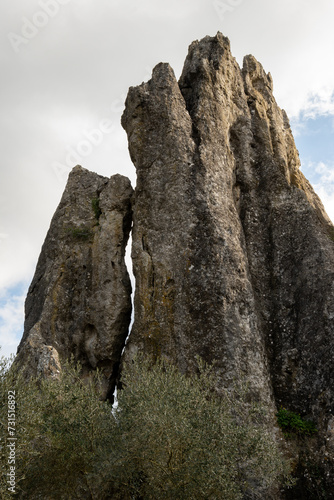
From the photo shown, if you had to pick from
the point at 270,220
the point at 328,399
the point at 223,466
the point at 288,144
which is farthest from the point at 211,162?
the point at 223,466

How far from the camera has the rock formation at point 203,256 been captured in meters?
19.0

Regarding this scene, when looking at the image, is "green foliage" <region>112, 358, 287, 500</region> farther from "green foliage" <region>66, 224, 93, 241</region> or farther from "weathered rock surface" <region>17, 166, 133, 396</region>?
"green foliage" <region>66, 224, 93, 241</region>

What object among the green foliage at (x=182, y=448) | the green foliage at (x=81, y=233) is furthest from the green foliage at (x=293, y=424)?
the green foliage at (x=81, y=233)

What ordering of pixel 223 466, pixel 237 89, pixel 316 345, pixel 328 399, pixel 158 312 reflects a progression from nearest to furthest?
pixel 223 466
pixel 328 399
pixel 316 345
pixel 158 312
pixel 237 89

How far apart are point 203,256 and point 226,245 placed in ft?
3.72

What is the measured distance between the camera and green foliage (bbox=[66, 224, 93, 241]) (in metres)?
25.7

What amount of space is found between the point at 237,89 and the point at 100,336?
16316 mm

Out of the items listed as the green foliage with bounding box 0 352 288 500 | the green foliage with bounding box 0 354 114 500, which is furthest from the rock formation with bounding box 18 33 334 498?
the green foliage with bounding box 0 354 114 500

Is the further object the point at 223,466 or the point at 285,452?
the point at 285,452

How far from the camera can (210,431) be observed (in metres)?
13.9

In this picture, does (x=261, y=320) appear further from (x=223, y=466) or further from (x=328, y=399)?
(x=223, y=466)

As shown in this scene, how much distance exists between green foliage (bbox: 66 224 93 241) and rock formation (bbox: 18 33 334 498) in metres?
0.09

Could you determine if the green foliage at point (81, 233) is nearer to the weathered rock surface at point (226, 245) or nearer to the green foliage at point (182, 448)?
the weathered rock surface at point (226, 245)

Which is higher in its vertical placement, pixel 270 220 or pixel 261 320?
pixel 270 220
